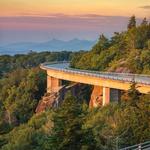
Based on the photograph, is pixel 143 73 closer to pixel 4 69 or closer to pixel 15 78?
pixel 15 78

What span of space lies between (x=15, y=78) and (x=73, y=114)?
2859 inches

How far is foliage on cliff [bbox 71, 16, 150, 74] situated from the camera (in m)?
69.9

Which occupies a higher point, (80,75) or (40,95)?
(80,75)

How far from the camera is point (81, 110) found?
26156mm

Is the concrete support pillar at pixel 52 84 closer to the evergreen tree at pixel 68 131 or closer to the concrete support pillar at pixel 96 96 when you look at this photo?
the concrete support pillar at pixel 96 96

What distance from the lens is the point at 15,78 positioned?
9662 cm

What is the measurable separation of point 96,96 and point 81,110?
44621 mm

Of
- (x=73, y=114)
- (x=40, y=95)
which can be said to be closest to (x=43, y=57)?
(x=40, y=95)

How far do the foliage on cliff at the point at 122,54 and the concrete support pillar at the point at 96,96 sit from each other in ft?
11.7

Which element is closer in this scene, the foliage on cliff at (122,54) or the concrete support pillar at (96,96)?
the concrete support pillar at (96,96)

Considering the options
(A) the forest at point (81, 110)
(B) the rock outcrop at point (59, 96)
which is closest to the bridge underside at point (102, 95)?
(B) the rock outcrop at point (59, 96)

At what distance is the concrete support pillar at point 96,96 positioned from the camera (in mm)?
68381

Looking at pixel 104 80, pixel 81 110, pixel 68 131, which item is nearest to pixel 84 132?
pixel 68 131

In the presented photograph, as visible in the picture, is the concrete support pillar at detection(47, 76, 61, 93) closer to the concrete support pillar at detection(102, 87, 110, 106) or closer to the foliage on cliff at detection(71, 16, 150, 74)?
the foliage on cliff at detection(71, 16, 150, 74)
